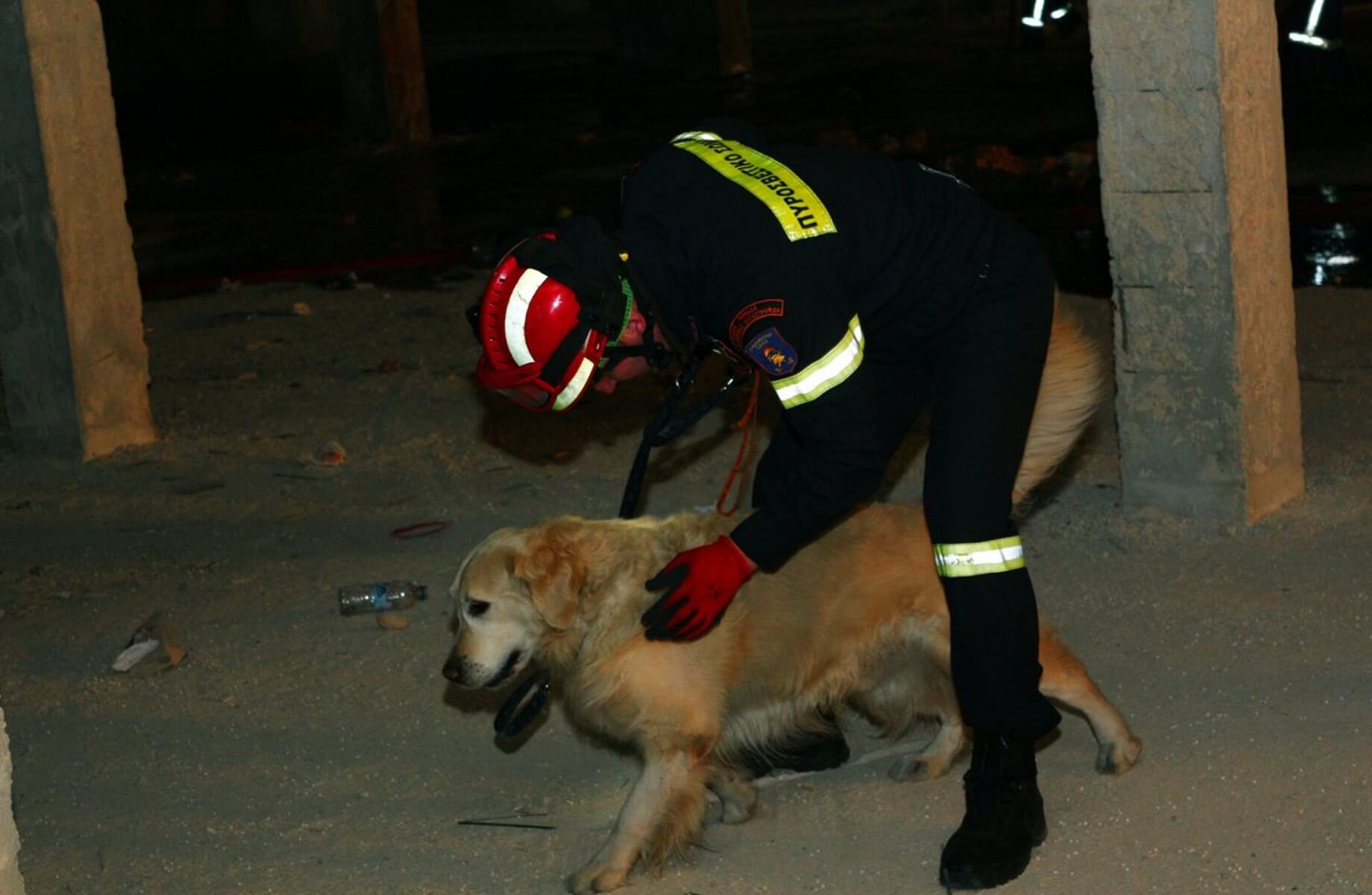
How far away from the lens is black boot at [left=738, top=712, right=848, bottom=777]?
4.49 m

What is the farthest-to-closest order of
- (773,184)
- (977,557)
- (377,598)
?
(377,598)
(977,557)
(773,184)

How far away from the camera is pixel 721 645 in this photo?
162 inches

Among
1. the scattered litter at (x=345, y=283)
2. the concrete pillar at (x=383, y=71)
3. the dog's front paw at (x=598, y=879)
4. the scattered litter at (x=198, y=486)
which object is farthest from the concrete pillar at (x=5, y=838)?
the concrete pillar at (x=383, y=71)

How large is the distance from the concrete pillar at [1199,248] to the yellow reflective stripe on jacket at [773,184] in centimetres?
259

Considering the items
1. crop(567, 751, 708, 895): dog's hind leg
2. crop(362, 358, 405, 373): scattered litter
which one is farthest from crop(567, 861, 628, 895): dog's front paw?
crop(362, 358, 405, 373): scattered litter

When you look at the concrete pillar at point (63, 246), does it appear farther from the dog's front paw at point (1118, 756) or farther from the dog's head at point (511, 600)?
the dog's front paw at point (1118, 756)

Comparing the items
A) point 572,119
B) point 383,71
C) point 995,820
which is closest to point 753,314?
point 995,820

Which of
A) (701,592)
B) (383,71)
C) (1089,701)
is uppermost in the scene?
(383,71)

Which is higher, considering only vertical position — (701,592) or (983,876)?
(701,592)

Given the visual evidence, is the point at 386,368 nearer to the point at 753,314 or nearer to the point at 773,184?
the point at 773,184

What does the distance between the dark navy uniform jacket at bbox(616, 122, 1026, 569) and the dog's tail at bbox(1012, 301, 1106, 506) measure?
20.2 inches

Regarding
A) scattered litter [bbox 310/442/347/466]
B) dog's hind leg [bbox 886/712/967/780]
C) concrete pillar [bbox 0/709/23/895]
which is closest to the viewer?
A: concrete pillar [bbox 0/709/23/895]

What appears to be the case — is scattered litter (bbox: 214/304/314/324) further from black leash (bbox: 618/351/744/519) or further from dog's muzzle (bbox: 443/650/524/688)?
black leash (bbox: 618/351/744/519)

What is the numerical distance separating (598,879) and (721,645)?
640 mm
